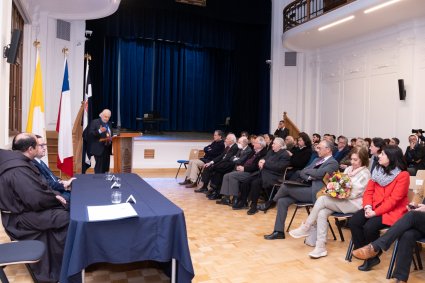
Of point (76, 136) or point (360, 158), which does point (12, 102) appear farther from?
point (360, 158)

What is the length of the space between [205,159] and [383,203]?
482 centimetres

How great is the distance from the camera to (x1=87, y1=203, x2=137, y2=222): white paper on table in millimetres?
2508

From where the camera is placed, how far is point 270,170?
5.93 meters

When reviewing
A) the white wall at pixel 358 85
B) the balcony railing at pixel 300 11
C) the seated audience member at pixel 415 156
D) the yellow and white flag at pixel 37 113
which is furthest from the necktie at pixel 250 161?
the balcony railing at pixel 300 11

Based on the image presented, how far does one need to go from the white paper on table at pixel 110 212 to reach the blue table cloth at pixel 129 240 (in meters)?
0.04

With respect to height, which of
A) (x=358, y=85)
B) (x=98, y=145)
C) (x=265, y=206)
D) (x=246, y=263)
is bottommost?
(x=246, y=263)

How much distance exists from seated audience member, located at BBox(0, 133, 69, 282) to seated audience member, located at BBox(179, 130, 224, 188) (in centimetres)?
477

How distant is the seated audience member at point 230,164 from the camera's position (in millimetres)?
6707

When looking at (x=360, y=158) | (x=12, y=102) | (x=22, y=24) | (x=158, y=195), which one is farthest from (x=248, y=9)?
(x=158, y=195)

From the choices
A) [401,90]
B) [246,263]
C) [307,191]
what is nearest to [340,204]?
[307,191]

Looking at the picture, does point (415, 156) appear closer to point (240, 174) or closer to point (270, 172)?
point (270, 172)

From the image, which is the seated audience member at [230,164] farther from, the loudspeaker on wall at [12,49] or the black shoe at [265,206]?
the loudspeaker on wall at [12,49]

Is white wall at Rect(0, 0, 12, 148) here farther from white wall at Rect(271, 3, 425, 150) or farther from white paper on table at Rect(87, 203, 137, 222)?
white wall at Rect(271, 3, 425, 150)

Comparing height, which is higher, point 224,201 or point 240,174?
point 240,174
